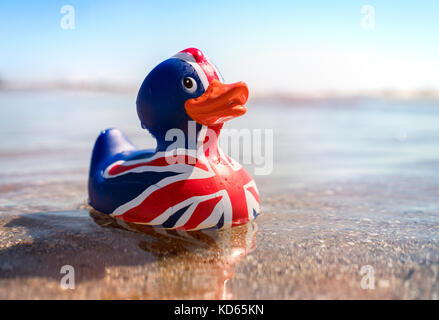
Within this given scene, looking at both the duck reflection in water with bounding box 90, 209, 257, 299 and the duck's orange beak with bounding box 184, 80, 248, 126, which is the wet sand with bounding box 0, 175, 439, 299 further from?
the duck's orange beak with bounding box 184, 80, 248, 126

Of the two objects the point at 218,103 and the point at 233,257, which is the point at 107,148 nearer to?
the point at 218,103

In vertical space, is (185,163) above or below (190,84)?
below

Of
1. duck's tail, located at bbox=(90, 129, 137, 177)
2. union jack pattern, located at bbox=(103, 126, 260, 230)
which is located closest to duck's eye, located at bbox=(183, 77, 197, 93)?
union jack pattern, located at bbox=(103, 126, 260, 230)

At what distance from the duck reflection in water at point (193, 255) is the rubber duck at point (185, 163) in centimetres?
7

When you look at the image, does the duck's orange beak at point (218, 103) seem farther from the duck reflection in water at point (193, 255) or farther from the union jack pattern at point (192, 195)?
the duck reflection in water at point (193, 255)

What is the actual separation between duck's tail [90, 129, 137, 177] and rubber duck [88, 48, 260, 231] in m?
0.34

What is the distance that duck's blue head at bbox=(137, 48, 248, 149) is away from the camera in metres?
2.93

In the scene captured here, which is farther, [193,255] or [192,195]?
[192,195]

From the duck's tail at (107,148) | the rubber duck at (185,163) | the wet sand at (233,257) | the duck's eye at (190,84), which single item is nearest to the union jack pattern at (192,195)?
the rubber duck at (185,163)

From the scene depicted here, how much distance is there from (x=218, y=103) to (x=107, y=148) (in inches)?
50.4

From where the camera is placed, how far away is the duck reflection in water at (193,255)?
2.33m

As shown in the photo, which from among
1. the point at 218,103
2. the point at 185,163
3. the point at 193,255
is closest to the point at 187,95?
the point at 218,103

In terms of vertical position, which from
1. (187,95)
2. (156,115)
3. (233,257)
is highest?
(187,95)

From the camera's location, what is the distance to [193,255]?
9.04 ft
